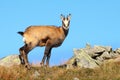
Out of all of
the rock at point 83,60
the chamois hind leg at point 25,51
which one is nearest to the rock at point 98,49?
the rock at point 83,60

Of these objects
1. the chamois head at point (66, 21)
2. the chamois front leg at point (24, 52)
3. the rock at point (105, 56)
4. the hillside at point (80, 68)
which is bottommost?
the rock at point (105, 56)

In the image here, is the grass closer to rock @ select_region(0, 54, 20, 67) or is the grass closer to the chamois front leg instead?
the chamois front leg

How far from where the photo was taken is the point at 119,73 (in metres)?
24.2

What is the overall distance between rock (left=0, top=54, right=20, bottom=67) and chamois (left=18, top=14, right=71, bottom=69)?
77 centimetres

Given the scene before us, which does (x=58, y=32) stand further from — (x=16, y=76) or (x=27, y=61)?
(x=16, y=76)

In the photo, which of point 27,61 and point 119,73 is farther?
point 27,61

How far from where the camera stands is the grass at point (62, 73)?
22891 millimetres

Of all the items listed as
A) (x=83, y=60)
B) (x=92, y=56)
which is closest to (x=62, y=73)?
(x=83, y=60)

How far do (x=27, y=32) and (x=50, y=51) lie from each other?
82.9 inches

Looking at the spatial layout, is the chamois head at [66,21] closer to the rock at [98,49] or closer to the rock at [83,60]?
the rock at [83,60]

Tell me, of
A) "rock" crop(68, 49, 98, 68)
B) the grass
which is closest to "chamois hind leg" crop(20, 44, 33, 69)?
the grass

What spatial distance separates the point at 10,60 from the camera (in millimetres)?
28203

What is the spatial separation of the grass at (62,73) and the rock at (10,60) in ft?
6.29

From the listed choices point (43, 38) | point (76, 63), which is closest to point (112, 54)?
point (76, 63)
